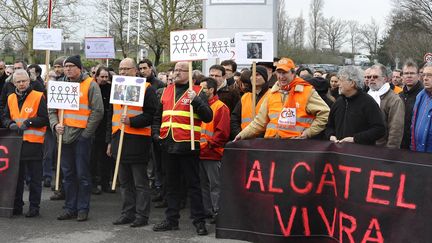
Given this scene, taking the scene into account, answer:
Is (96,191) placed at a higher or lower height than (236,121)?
lower

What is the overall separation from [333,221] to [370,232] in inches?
17.0

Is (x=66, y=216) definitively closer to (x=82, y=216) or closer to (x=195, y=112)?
(x=82, y=216)

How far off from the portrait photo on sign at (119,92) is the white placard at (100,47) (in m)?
7.40

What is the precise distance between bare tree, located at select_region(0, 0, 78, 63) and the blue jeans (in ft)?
93.7

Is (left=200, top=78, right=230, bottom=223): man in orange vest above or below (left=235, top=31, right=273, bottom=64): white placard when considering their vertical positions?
below

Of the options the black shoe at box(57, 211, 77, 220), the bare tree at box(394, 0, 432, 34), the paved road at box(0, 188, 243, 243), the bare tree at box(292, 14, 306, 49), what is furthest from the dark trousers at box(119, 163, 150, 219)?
the bare tree at box(292, 14, 306, 49)

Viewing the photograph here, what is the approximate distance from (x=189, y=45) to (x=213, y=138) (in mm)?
1215

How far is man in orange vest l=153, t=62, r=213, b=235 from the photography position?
6844mm

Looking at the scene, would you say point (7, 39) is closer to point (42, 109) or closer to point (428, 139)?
point (42, 109)

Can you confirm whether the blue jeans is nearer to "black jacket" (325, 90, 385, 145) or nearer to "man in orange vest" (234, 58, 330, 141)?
"man in orange vest" (234, 58, 330, 141)

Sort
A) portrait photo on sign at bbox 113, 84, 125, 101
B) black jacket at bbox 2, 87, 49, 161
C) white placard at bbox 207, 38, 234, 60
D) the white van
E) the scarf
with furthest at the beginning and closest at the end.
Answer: the white van
white placard at bbox 207, 38, 234, 60
black jacket at bbox 2, 87, 49, 161
portrait photo on sign at bbox 113, 84, 125, 101
the scarf

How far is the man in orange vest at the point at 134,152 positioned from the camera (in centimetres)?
725

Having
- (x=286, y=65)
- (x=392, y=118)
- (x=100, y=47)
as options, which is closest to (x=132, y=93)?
(x=286, y=65)

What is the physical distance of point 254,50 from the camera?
25.7ft
